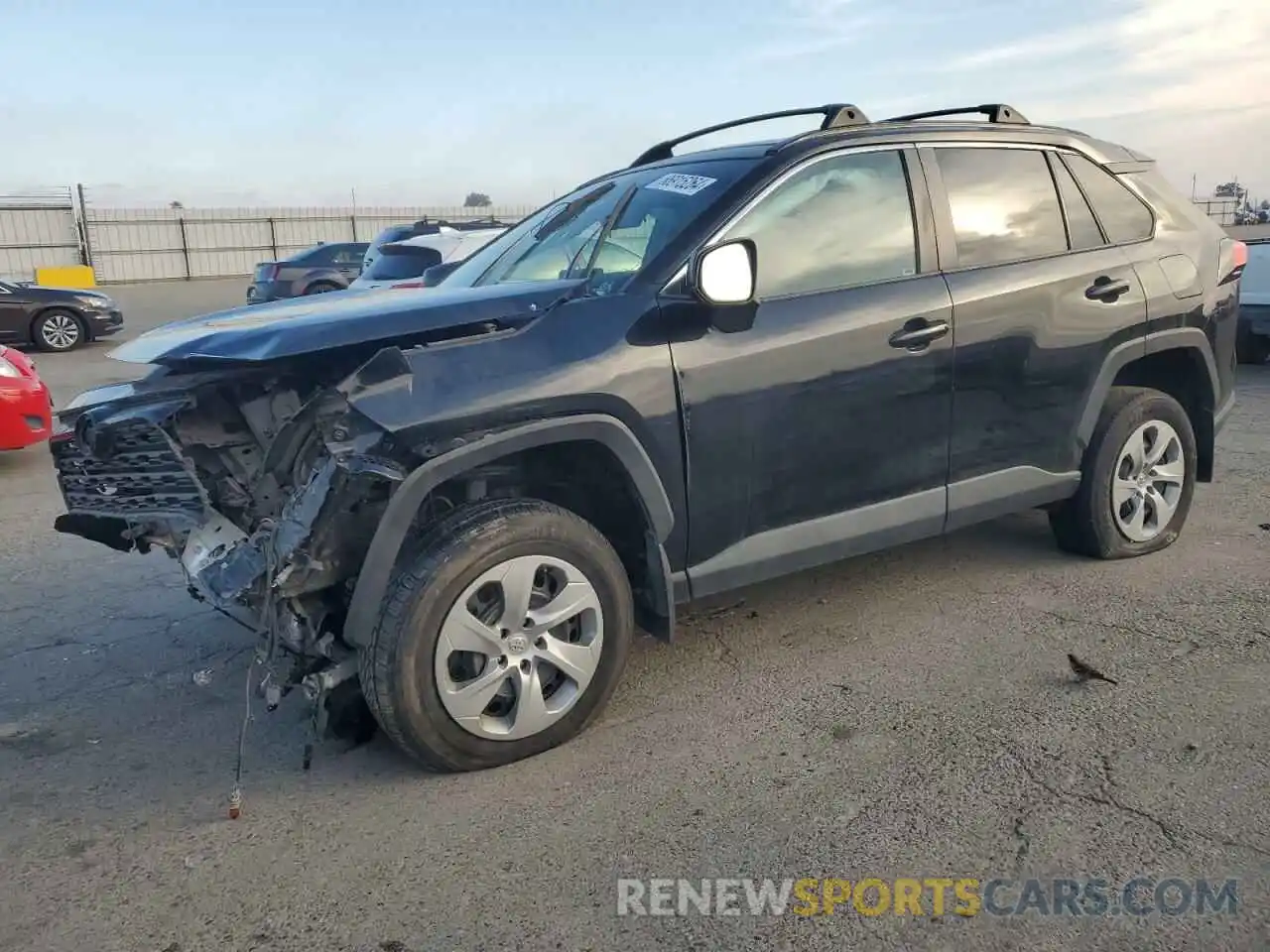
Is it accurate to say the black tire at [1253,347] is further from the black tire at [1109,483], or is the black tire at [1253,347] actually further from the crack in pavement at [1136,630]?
the crack in pavement at [1136,630]

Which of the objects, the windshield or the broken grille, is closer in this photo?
the broken grille

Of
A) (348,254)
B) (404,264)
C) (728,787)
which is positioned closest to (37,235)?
(348,254)

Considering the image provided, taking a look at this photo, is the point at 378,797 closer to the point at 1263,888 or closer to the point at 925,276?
the point at 1263,888

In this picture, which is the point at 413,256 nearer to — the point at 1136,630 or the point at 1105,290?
the point at 1105,290

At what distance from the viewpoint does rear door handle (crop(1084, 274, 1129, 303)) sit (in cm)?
431

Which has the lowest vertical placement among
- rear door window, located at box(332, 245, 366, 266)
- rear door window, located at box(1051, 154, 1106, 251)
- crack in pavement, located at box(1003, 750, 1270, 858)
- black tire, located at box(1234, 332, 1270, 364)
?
crack in pavement, located at box(1003, 750, 1270, 858)

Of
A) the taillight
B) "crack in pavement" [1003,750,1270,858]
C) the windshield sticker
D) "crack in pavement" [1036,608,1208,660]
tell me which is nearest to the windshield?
the windshield sticker

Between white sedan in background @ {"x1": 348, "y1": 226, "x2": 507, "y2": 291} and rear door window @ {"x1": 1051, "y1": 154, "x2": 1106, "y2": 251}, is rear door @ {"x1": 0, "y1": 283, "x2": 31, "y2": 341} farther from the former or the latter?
rear door window @ {"x1": 1051, "y1": 154, "x2": 1106, "y2": 251}

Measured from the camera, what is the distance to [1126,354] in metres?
4.45

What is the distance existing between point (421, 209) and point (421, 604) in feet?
130

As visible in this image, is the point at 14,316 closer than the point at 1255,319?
No

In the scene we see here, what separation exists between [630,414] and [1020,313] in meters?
1.82

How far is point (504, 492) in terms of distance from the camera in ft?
11.0

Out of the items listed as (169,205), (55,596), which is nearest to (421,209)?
(169,205)
